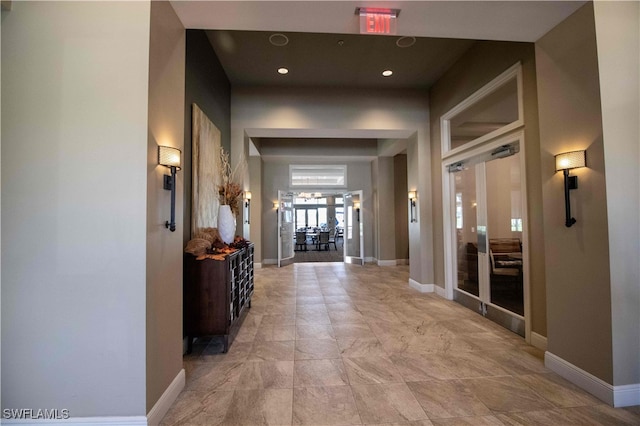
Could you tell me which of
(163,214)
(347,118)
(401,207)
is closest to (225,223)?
(163,214)

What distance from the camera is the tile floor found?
2.01 metres

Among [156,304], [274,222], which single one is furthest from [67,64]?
[274,222]

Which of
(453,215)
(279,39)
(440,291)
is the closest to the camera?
(279,39)

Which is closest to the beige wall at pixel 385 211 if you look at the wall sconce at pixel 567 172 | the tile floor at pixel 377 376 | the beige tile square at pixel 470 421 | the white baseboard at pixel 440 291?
the white baseboard at pixel 440 291

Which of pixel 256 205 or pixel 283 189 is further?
pixel 283 189

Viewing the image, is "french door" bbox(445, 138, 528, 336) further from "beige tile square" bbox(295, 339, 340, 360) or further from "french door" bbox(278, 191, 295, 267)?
"french door" bbox(278, 191, 295, 267)

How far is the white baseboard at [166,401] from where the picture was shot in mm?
1886

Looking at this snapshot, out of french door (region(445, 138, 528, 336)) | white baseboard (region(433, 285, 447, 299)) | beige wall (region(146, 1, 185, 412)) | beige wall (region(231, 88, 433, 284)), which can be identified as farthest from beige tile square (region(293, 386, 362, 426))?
beige wall (region(231, 88, 433, 284))

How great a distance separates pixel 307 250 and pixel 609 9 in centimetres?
1204

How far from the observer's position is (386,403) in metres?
2.14

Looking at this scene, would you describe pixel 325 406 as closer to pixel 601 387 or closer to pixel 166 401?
pixel 166 401

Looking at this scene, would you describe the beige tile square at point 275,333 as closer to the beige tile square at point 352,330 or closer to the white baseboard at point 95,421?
the beige tile square at point 352,330

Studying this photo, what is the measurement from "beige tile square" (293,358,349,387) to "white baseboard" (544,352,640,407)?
77.4 inches

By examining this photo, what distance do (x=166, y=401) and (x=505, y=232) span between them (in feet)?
15.1
